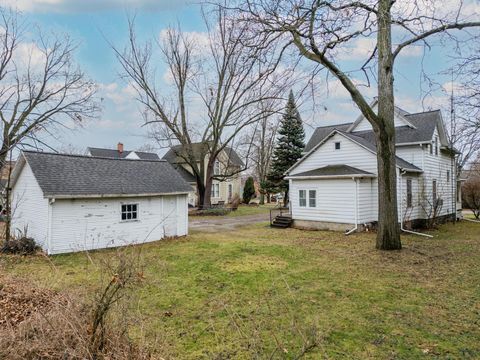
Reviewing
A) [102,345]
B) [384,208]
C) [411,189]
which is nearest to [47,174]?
[102,345]

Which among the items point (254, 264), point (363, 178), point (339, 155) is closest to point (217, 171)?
point (339, 155)

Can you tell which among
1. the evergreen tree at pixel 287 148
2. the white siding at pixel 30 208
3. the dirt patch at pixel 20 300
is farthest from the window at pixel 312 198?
the dirt patch at pixel 20 300

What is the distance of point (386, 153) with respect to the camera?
11008 millimetres

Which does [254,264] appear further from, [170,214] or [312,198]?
[312,198]

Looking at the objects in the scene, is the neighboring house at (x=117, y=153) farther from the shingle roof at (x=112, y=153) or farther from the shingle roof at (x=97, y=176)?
the shingle roof at (x=97, y=176)

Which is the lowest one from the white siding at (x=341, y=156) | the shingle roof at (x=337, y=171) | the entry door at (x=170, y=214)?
the entry door at (x=170, y=214)

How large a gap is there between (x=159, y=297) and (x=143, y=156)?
96.6 feet

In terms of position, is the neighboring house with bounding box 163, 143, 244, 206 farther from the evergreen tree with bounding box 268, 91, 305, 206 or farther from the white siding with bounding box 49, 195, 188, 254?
the white siding with bounding box 49, 195, 188, 254

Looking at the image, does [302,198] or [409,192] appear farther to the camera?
[302,198]

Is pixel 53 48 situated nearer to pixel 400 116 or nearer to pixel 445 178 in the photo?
pixel 400 116

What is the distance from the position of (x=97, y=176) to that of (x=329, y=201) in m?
11.3

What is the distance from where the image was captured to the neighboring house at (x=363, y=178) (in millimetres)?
15672

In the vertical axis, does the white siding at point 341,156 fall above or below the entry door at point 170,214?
above

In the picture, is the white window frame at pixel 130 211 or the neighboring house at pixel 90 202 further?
the white window frame at pixel 130 211
